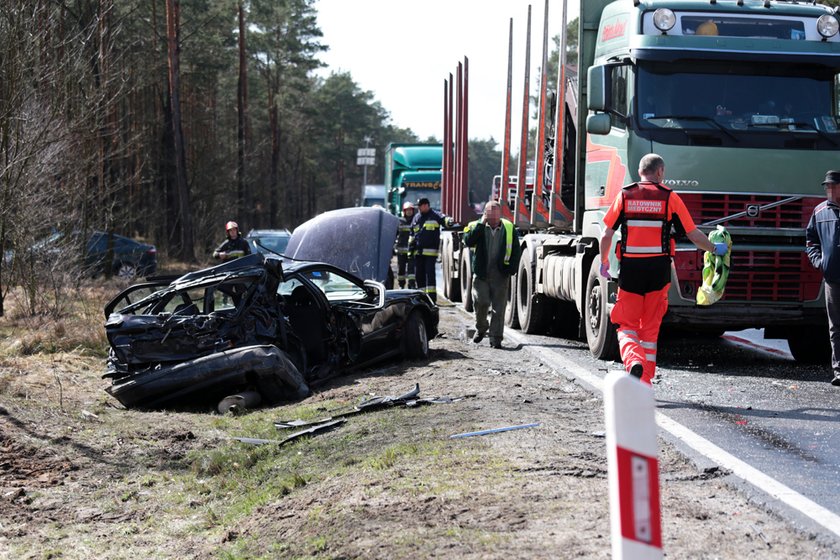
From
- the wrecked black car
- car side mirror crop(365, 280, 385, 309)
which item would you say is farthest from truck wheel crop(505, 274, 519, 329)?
the wrecked black car

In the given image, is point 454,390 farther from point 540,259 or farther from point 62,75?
point 62,75

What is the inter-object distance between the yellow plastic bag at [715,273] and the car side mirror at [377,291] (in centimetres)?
332

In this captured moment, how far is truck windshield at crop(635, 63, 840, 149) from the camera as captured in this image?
10.6 meters

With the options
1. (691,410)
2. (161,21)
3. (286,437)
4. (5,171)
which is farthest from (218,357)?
Answer: (161,21)

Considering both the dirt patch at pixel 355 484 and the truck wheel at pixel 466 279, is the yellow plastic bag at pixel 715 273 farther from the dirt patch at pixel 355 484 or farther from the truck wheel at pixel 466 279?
the truck wheel at pixel 466 279

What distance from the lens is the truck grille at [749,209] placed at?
34.3 feet

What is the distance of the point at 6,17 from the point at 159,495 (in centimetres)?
1025

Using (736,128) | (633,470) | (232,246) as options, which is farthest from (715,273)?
(232,246)

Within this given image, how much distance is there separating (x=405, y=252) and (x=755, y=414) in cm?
1112

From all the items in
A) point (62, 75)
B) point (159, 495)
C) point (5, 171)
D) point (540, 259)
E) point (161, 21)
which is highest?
point (161, 21)

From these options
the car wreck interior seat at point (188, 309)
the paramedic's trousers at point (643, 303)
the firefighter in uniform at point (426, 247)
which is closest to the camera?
the paramedic's trousers at point (643, 303)

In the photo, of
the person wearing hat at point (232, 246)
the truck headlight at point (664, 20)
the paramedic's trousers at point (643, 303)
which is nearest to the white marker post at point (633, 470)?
the paramedic's trousers at point (643, 303)

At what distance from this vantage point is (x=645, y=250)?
8.47m

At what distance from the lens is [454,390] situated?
31.8ft
